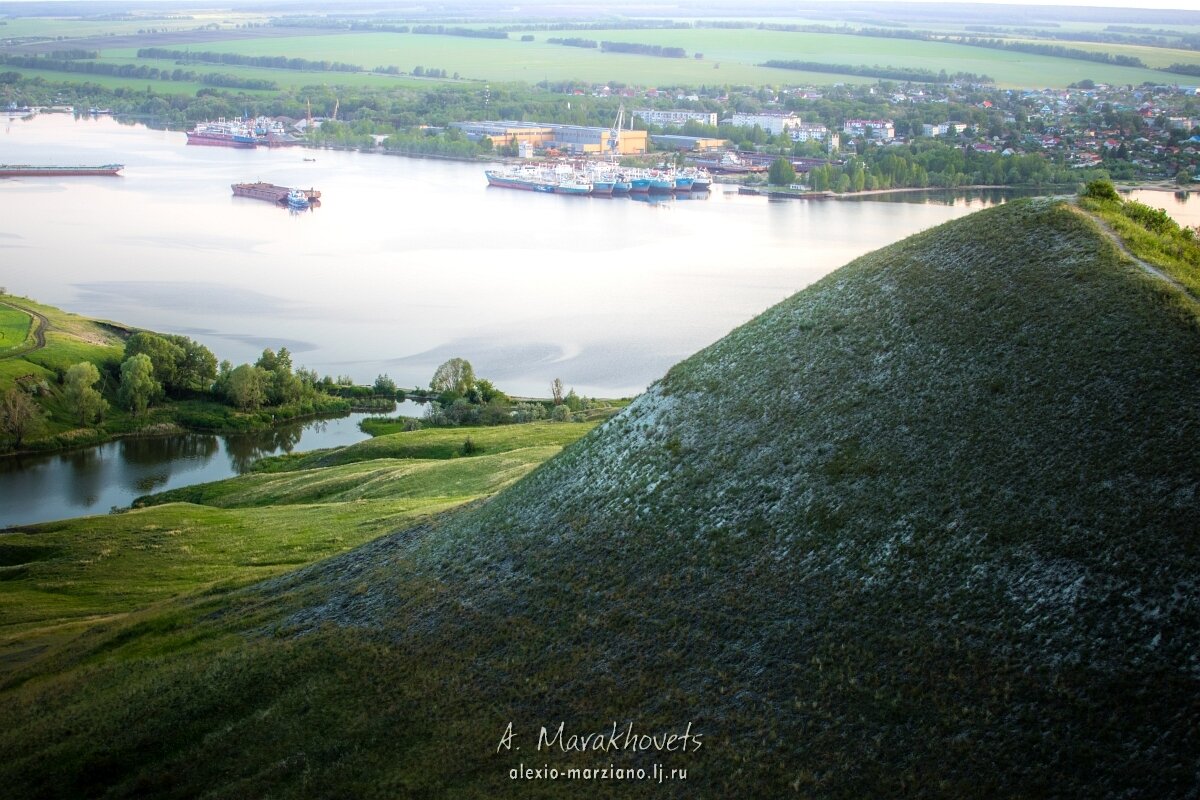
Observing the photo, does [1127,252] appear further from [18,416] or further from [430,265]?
[430,265]

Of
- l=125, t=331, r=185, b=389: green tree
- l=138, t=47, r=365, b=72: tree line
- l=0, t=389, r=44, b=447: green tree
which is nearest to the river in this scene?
l=0, t=389, r=44, b=447: green tree

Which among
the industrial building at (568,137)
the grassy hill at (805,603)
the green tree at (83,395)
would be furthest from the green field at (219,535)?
the industrial building at (568,137)

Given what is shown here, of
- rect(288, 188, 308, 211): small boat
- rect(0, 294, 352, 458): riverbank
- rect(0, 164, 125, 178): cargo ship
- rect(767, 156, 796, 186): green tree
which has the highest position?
rect(767, 156, 796, 186): green tree

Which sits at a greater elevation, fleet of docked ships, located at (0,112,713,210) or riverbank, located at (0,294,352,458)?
fleet of docked ships, located at (0,112,713,210)

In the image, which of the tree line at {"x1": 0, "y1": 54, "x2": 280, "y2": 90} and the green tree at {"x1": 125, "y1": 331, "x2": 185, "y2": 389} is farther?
the tree line at {"x1": 0, "y1": 54, "x2": 280, "y2": 90}

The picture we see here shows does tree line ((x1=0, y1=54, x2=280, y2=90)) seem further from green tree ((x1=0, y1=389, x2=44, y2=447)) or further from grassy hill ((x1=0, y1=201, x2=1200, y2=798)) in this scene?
grassy hill ((x1=0, y1=201, x2=1200, y2=798))

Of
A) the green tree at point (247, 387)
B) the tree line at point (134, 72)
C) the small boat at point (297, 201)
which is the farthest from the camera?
the tree line at point (134, 72)

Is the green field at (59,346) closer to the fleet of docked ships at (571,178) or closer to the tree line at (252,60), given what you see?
the fleet of docked ships at (571,178)

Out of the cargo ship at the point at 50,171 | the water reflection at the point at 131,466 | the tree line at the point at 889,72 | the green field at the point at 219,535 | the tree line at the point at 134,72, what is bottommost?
the water reflection at the point at 131,466
